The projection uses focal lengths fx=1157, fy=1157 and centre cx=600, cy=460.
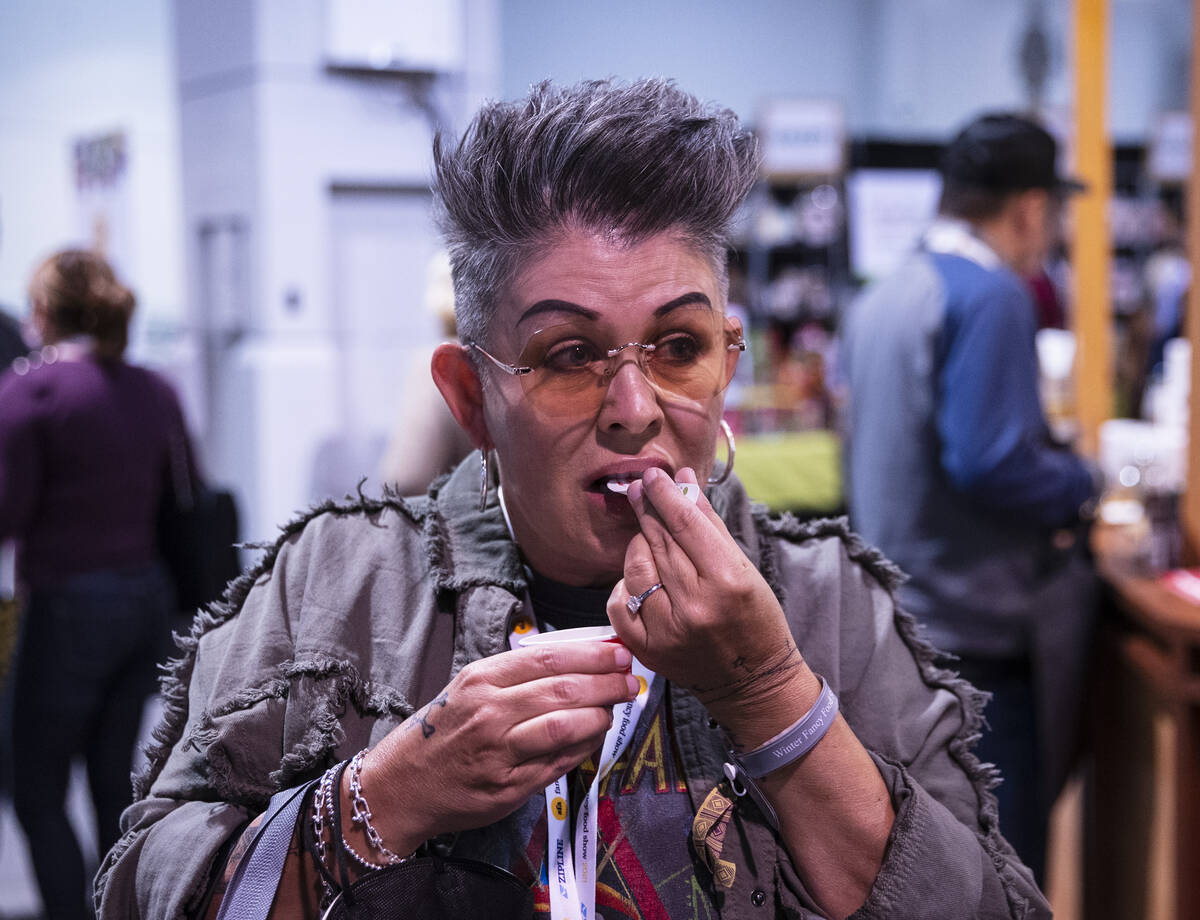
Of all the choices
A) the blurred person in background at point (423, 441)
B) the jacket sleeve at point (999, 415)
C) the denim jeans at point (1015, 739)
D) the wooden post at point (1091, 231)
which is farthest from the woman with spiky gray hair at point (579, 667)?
the wooden post at point (1091, 231)

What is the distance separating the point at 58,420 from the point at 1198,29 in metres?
3.03

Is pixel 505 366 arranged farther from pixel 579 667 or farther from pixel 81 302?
pixel 81 302

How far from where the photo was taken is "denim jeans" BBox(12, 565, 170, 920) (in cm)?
301

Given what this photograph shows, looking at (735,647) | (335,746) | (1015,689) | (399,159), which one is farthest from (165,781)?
(399,159)

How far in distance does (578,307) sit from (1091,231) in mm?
4029

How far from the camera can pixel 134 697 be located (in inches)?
124

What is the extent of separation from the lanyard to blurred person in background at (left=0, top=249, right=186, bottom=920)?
226 cm

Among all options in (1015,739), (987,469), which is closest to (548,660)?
(987,469)

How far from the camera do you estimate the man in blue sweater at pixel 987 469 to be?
252cm

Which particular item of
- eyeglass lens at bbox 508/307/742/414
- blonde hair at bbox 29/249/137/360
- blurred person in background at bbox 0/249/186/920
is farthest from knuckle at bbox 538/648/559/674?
blonde hair at bbox 29/249/137/360

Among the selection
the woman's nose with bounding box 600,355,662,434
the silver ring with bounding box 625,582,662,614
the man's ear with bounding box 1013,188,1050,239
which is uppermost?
the man's ear with bounding box 1013,188,1050,239

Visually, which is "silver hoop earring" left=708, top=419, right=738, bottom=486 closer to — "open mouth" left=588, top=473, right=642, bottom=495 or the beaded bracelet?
"open mouth" left=588, top=473, right=642, bottom=495

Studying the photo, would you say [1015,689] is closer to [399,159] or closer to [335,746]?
[335,746]

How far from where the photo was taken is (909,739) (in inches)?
47.1
